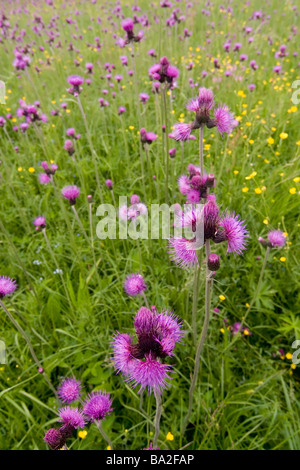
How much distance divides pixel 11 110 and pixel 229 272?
159 inches

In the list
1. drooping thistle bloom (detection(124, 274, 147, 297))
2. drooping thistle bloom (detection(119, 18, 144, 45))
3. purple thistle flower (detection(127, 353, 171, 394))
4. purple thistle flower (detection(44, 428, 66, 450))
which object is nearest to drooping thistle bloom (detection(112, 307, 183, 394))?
purple thistle flower (detection(127, 353, 171, 394))

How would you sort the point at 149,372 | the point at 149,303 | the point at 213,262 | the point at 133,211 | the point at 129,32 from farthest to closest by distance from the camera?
1. the point at 129,32
2. the point at 149,303
3. the point at 133,211
4. the point at 213,262
5. the point at 149,372

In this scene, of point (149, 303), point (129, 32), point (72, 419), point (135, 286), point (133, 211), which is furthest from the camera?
point (129, 32)

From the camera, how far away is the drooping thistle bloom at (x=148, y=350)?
37.8 inches

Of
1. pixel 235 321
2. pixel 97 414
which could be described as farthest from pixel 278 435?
pixel 97 414

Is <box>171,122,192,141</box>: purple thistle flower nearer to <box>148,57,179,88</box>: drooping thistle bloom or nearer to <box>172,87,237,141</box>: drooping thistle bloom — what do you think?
<box>172,87,237,141</box>: drooping thistle bloom

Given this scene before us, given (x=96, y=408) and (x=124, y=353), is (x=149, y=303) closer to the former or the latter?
(x=96, y=408)

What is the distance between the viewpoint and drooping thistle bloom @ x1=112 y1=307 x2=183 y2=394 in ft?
3.15

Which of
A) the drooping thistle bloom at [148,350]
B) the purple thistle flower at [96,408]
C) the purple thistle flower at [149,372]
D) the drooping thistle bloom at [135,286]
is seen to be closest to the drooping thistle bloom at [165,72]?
the drooping thistle bloom at [135,286]

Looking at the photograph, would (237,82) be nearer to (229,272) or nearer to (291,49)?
(291,49)

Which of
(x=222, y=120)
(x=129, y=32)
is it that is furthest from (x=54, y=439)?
(x=129, y=32)

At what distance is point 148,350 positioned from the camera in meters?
1.00

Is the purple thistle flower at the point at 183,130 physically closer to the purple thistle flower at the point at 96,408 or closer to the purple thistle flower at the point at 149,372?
the purple thistle flower at the point at 149,372

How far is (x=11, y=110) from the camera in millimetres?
4508
